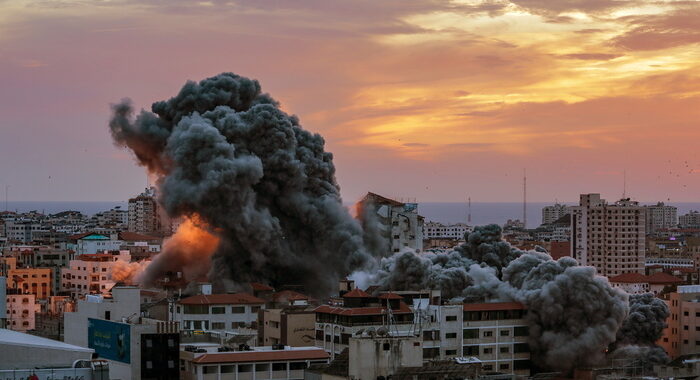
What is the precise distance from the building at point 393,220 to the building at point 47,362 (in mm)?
56558

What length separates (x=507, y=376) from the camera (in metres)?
63.2

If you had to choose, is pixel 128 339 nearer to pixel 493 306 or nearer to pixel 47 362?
pixel 47 362

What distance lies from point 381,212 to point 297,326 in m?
42.2

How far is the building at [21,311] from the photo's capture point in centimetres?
10025

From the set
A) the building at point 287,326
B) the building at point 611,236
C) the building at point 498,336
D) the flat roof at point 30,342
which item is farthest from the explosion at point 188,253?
the building at point 611,236

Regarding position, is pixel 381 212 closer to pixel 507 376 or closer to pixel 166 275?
pixel 166 275

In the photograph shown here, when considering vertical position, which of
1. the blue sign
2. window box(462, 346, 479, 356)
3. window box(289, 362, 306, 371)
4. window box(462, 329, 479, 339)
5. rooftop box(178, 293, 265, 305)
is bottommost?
window box(462, 346, 479, 356)

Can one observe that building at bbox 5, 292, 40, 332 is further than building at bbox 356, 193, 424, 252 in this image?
No

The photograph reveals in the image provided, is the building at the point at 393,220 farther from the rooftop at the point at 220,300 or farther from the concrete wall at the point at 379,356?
the concrete wall at the point at 379,356

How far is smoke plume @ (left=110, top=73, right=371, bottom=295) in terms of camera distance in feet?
319

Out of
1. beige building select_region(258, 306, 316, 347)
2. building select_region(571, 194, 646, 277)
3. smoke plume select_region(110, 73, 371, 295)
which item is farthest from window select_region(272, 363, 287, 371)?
building select_region(571, 194, 646, 277)

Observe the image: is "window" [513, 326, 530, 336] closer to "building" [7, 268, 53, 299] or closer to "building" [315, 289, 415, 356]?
"building" [315, 289, 415, 356]

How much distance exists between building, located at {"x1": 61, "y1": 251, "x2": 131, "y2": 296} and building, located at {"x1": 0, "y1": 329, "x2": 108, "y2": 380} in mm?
57070

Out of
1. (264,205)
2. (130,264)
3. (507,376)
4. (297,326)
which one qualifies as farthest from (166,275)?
(507,376)
